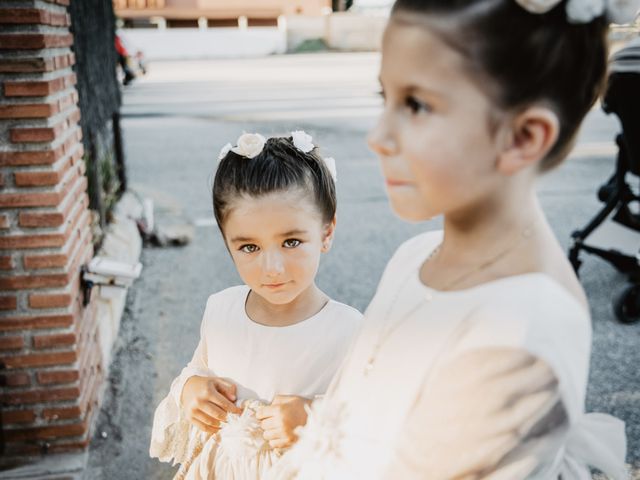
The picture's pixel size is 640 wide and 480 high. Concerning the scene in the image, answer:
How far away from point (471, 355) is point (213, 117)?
10732 millimetres

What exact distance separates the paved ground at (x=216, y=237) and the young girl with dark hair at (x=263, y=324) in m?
0.26

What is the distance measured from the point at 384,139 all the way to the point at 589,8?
284 millimetres

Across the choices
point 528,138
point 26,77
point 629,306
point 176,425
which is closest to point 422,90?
point 528,138

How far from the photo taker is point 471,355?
768mm

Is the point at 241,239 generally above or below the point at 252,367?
above

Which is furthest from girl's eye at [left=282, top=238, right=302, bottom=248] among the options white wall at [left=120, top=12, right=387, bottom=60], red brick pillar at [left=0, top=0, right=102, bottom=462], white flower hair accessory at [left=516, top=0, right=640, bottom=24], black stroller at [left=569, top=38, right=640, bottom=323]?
white wall at [left=120, top=12, right=387, bottom=60]

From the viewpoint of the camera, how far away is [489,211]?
33.0 inches

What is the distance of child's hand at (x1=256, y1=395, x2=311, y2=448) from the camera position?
134 cm

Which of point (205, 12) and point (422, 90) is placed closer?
point (422, 90)

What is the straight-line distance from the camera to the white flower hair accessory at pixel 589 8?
0.71 metres

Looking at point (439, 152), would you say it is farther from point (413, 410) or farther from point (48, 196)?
point (48, 196)

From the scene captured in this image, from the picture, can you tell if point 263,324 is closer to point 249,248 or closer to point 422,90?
point 249,248

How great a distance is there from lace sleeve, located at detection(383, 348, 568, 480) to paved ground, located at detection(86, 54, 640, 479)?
1.12ft

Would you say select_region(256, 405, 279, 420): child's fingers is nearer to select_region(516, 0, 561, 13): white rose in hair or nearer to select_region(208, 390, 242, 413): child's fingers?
select_region(208, 390, 242, 413): child's fingers
